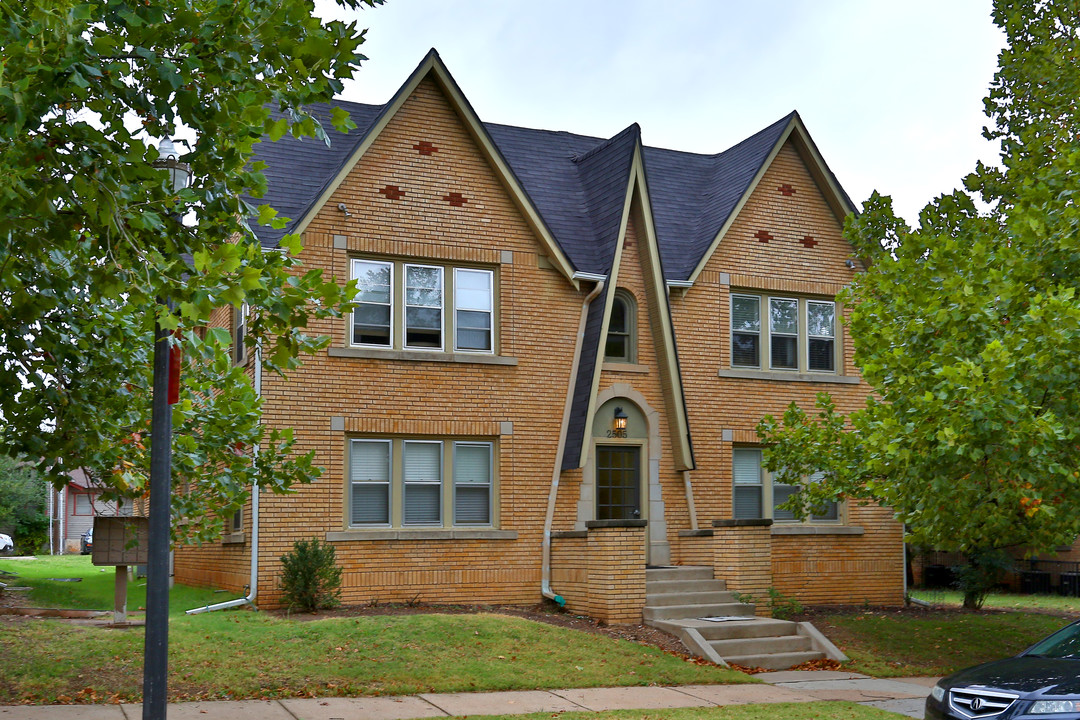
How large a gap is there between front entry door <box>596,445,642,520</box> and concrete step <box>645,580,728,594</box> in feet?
5.65

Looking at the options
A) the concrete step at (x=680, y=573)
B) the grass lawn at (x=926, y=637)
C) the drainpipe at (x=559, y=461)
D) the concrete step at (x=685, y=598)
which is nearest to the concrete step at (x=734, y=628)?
the concrete step at (x=685, y=598)

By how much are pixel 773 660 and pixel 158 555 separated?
1047 cm

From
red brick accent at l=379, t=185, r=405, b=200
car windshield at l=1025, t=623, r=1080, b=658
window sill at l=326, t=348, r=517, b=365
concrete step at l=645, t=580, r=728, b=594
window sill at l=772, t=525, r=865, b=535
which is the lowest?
concrete step at l=645, t=580, r=728, b=594

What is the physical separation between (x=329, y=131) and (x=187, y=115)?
15039 mm

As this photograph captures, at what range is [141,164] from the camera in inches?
276

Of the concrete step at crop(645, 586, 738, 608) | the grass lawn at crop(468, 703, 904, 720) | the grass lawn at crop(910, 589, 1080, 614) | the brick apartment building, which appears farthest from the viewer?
the grass lawn at crop(910, 589, 1080, 614)

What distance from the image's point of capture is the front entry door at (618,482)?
19.9 m

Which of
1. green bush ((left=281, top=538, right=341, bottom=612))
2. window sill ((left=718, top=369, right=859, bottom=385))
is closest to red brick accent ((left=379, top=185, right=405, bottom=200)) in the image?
green bush ((left=281, top=538, right=341, bottom=612))

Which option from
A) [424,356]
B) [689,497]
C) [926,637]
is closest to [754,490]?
[689,497]

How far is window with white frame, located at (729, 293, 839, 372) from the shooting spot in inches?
850

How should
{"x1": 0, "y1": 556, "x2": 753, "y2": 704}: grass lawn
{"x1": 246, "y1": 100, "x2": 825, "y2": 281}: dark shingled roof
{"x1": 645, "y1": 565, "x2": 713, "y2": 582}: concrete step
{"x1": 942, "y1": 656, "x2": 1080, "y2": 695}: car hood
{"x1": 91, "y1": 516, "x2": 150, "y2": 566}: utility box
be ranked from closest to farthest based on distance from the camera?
{"x1": 942, "y1": 656, "x2": 1080, "y2": 695}: car hood → {"x1": 0, "y1": 556, "x2": 753, "y2": 704}: grass lawn → {"x1": 91, "y1": 516, "x2": 150, "y2": 566}: utility box → {"x1": 645, "y1": 565, "x2": 713, "y2": 582}: concrete step → {"x1": 246, "y1": 100, "x2": 825, "y2": 281}: dark shingled roof

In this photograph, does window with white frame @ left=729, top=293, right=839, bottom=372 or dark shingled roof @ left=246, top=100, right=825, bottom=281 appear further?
window with white frame @ left=729, top=293, right=839, bottom=372

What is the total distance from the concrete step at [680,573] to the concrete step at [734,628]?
176 cm

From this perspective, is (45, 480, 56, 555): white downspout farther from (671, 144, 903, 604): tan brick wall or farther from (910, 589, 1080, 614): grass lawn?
(910, 589, 1080, 614): grass lawn
